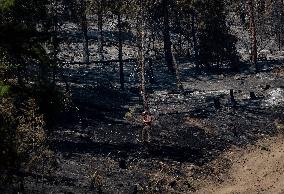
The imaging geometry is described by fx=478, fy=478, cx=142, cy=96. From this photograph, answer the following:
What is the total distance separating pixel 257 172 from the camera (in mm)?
28453

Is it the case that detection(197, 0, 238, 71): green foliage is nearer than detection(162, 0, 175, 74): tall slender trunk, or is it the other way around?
detection(197, 0, 238, 71): green foliage

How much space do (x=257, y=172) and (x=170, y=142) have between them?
5777 millimetres

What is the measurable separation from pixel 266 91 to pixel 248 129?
6.75 meters

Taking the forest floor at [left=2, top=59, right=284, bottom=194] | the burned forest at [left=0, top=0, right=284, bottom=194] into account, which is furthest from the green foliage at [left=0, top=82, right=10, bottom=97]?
the forest floor at [left=2, top=59, right=284, bottom=194]

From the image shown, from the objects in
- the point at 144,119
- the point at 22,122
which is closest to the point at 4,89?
the point at 22,122

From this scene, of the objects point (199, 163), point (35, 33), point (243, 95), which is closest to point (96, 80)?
point (243, 95)

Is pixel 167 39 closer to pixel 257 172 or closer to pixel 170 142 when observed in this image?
pixel 170 142

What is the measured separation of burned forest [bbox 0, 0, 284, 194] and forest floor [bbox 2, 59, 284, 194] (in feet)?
0.23

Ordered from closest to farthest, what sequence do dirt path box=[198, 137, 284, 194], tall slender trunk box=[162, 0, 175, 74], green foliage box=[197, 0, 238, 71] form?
dirt path box=[198, 137, 284, 194]
green foliage box=[197, 0, 238, 71]
tall slender trunk box=[162, 0, 175, 74]

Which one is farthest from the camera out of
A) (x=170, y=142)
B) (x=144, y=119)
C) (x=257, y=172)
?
(x=170, y=142)

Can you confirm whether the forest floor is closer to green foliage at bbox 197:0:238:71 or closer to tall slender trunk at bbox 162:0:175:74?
green foliage at bbox 197:0:238:71

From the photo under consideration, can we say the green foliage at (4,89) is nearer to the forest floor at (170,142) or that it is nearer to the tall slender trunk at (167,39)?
the forest floor at (170,142)

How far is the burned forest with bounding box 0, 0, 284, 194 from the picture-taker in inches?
767

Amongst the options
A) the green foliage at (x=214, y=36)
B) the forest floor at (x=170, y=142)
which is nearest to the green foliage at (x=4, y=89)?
the forest floor at (x=170, y=142)
